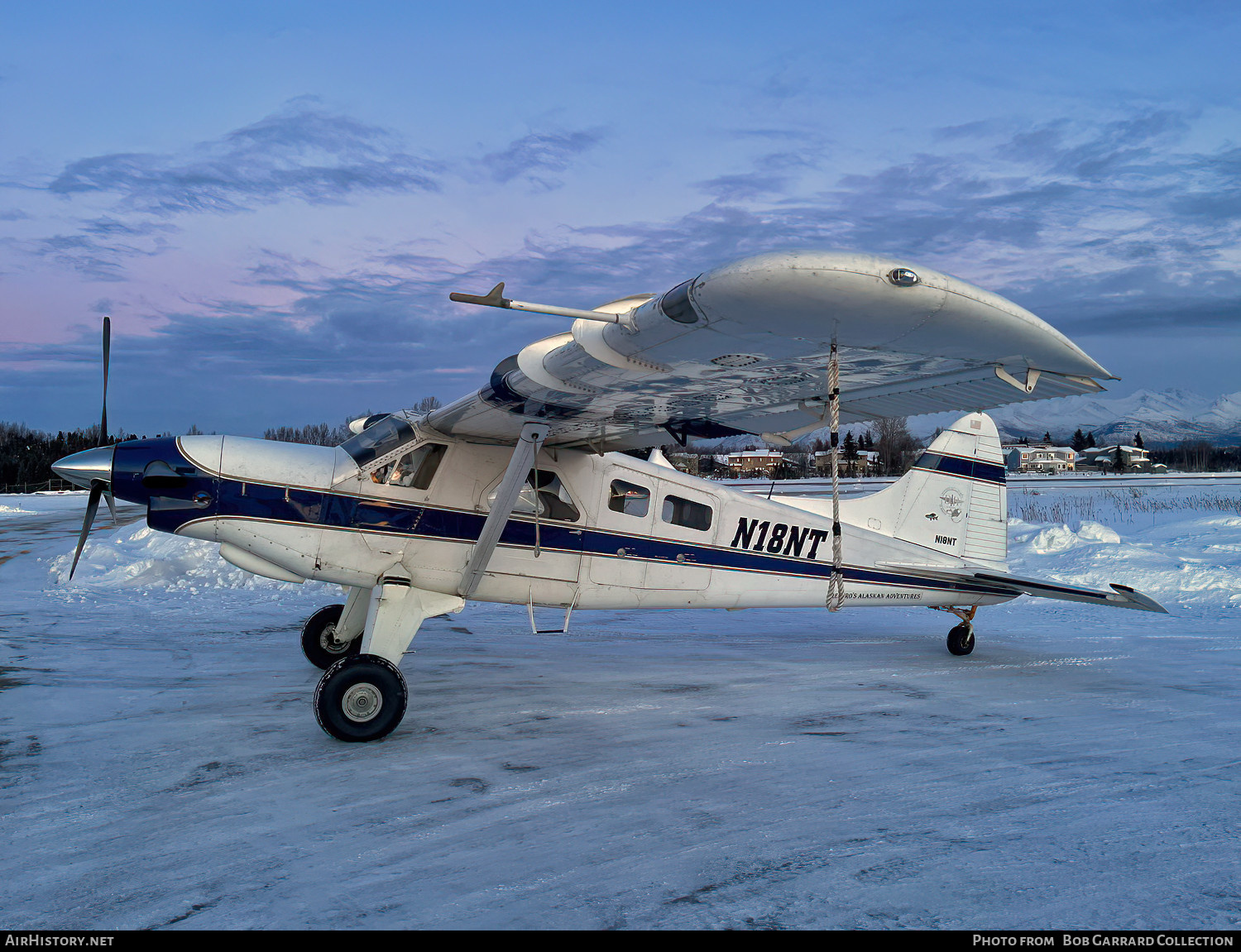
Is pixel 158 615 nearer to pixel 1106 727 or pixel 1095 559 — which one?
pixel 1106 727

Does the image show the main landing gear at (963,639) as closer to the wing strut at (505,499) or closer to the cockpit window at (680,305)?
the wing strut at (505,499)

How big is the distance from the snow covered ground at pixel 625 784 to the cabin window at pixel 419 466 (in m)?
1.78

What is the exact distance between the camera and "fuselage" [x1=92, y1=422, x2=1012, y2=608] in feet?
19.2

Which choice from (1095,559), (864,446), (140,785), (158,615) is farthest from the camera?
(864,446)

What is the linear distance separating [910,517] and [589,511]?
159 inches

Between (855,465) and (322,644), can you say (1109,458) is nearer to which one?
(855,465)

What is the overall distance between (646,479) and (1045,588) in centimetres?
430

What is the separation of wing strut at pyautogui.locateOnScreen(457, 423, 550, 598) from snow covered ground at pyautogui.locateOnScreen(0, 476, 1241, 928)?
1103 millimetres

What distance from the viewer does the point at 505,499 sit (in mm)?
5859

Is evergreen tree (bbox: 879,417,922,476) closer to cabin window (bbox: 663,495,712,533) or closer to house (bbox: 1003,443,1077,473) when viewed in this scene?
house (bbox: 1003,443,1077,473)

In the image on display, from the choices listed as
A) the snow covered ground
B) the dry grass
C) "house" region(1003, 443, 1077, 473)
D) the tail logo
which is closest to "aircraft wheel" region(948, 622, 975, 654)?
the snow covered ground

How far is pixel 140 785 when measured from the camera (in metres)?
4.27

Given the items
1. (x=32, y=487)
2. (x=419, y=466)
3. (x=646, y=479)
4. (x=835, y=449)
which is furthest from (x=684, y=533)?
(x=32, y=487)
